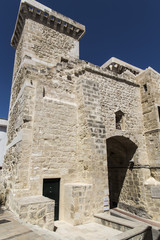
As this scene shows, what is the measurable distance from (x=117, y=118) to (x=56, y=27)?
587cm

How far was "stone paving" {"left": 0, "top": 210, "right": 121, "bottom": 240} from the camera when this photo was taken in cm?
293

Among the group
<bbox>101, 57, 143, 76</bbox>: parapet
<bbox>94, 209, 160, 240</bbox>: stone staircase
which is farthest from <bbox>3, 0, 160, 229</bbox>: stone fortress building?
<bbox>94, 209, 160, 240</bbox>: stone staircase

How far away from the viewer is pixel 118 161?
930cm

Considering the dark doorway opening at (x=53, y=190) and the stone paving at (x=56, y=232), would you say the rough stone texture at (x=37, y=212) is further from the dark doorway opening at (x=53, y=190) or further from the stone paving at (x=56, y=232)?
the dark doorway opening at (x=53, y=190)

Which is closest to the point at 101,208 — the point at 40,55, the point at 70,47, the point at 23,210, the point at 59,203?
the point at 59,203

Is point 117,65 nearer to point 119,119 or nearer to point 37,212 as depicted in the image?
point 119,119

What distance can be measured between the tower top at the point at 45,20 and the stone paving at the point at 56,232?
861cm

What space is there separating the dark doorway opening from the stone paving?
428mm

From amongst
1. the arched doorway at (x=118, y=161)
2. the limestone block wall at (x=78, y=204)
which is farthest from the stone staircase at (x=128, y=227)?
the arched doorway at (x=118, y=161)

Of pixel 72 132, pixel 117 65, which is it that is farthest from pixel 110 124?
pixel 117 65

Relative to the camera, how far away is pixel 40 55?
7609mm

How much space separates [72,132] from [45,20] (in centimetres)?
623

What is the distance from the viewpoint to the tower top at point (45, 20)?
791cm

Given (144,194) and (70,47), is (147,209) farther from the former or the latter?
(70,47)
